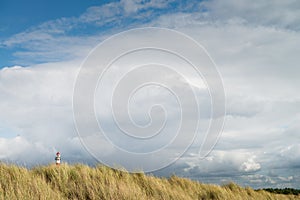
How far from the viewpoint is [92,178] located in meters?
12.8

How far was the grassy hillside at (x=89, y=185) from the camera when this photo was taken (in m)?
10.7

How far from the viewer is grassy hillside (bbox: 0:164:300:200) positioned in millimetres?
10734

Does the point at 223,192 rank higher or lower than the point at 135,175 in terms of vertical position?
lower

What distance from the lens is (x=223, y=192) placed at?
15.4 metres

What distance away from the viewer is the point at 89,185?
39.2ft

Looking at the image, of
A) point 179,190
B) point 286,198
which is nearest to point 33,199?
point 179,190

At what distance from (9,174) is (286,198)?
15361 millimetres

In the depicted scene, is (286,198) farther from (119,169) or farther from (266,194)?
(119,169)

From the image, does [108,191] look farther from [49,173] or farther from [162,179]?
[162,179]

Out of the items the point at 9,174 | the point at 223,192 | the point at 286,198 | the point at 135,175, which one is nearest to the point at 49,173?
the point at 9,174

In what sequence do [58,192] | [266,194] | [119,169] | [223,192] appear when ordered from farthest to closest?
[266,194], [223,192], [119,169], [58,192]

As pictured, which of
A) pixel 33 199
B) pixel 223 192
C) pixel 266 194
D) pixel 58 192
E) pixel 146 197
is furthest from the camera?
pixel 266 194

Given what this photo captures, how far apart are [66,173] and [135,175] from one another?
10.0 ft

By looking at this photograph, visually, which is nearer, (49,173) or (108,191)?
(108,191)
